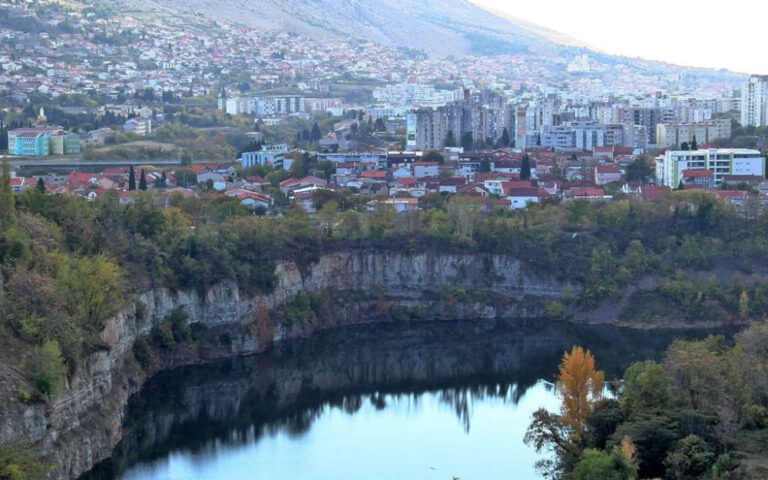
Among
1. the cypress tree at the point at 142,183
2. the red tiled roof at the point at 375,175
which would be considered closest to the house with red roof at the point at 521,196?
the red tiled roof at the point at 375,175

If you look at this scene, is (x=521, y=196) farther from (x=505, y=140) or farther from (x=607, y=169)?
(x=505, y=140)

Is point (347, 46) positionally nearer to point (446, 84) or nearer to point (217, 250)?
point (446, 84)

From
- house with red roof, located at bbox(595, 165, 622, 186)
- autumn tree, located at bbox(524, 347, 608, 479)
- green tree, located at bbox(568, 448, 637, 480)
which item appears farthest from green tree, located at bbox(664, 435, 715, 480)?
house with red roof, located at bbox(595, 165, 622, 186)

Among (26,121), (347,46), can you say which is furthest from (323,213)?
(347,46)

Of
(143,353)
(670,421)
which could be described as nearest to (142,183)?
(143,353)

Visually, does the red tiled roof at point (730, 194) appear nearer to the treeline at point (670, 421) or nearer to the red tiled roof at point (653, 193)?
the red tiled roof at point (653, 193)
